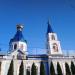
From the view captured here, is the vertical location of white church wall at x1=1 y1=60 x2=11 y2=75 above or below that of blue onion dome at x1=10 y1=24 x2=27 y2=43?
below

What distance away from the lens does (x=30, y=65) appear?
124 ft

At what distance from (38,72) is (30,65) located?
6.44ft

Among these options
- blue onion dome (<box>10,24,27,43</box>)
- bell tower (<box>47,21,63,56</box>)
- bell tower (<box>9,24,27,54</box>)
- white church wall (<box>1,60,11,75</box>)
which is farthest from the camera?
blue onion dome (<box>10,24,27,43</box>)

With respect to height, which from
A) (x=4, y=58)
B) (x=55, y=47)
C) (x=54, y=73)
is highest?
(x=55, y=47)

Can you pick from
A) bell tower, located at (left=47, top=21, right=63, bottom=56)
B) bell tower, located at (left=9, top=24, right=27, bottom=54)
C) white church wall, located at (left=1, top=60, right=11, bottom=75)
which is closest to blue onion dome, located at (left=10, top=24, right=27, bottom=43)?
bell tower, located at (left=9, top=24, right=27, bottom=54)

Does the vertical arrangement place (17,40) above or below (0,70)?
above

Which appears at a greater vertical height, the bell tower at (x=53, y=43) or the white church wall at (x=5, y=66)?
the bell tower at (x=53, y=43)

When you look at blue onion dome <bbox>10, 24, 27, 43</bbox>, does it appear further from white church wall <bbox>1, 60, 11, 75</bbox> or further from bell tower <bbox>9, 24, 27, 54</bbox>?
white church wall <bbox>1, 60, 11, 75</bbox>

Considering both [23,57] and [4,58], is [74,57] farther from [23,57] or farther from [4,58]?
[4,58]

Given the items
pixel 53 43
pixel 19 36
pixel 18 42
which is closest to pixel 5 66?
pixel 18 42

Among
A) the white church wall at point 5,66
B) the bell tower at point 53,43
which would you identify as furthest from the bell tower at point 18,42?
the white church wall at point 5,66

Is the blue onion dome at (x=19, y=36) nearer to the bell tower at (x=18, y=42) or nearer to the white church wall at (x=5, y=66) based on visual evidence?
the bell tower at (x=18, y=42)

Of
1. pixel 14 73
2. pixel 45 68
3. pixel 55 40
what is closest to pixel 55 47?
pixel 55 40

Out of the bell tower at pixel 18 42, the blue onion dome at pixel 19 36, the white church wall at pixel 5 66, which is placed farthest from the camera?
the blue onion dome at pixel 19 36
